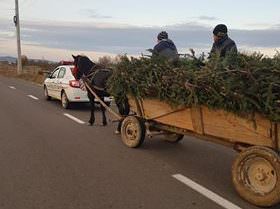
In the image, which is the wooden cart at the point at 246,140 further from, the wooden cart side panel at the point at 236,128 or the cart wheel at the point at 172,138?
the cart wheel at the point at 172,138

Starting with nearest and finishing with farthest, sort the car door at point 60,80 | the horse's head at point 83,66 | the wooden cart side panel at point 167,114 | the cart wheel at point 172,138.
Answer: the wooden cart side panel at point 167,114
the cart wheel at point 172,138
the horse's head at point 83,66
the car door at point 60,80

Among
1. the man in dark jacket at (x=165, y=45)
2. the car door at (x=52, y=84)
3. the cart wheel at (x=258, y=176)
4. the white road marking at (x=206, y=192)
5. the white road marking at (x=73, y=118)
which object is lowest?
the white road marking at (x=206, y=192)

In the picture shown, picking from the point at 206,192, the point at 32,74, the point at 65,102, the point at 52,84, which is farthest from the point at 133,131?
the point at 32,74

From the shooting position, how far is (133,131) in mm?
9719

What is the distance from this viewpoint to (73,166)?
8.12m

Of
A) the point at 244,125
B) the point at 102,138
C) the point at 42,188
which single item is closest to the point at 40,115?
the point at 102,138

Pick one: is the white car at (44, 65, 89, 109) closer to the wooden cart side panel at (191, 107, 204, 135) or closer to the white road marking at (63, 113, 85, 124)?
the white road marking at (63, 113, 85, 124)

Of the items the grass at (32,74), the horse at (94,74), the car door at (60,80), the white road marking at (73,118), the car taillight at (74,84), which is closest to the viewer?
the horse at (94,74)

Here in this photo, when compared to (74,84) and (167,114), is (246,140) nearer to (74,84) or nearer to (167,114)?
(167,114)

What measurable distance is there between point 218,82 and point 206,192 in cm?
148

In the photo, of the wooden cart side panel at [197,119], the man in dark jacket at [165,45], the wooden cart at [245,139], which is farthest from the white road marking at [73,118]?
the wooden cart side panel at [197,119]

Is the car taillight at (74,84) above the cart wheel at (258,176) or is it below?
above

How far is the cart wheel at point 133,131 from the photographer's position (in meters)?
9.49

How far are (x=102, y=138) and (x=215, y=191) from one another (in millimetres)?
4434
